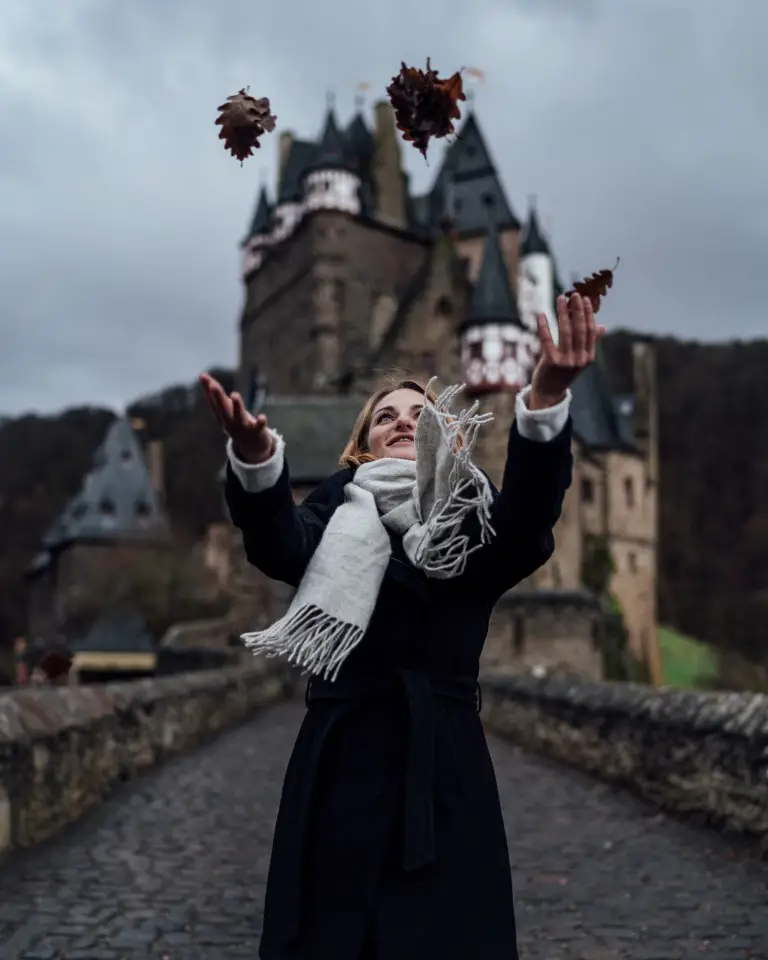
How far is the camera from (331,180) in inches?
1877

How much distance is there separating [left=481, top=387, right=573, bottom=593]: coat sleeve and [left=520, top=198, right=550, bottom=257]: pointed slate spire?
4571 centimetres

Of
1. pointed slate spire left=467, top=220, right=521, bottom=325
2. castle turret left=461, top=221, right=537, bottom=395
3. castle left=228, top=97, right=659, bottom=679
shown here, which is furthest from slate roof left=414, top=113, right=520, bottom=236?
castle turret left=461, top=221, right=537, bottom=395

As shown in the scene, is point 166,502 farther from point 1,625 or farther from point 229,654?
point 229,654

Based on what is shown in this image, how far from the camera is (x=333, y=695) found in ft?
8.64

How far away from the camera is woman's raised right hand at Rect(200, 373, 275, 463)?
8.02 feet

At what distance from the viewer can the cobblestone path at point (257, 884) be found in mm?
4242

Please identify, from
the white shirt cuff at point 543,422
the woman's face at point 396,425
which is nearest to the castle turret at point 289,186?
the woman's face at point 396,425

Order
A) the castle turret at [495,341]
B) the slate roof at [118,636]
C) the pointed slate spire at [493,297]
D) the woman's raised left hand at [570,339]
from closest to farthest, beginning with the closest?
the woman's raised left hand at [570,339] → the castle turret at [495,341] → the pointed slate spire at [493,297] → the slate roof at [118,636]

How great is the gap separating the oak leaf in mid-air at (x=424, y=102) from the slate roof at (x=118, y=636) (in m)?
37.4

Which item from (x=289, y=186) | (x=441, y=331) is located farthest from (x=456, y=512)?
(x=289, y=186)

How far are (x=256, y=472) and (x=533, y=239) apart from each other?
4637 centimetres

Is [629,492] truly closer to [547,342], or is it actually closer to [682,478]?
[682,478]

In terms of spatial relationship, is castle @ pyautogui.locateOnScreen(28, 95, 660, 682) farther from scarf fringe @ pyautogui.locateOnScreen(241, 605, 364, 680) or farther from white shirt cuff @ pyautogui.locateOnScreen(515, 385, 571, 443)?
white shirt cuff @ pyautogui.locateOnScreen(515, 385, 571, 443)

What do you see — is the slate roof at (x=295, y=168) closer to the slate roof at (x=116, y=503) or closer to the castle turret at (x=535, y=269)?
the castle turret at (x=535, y=269)
